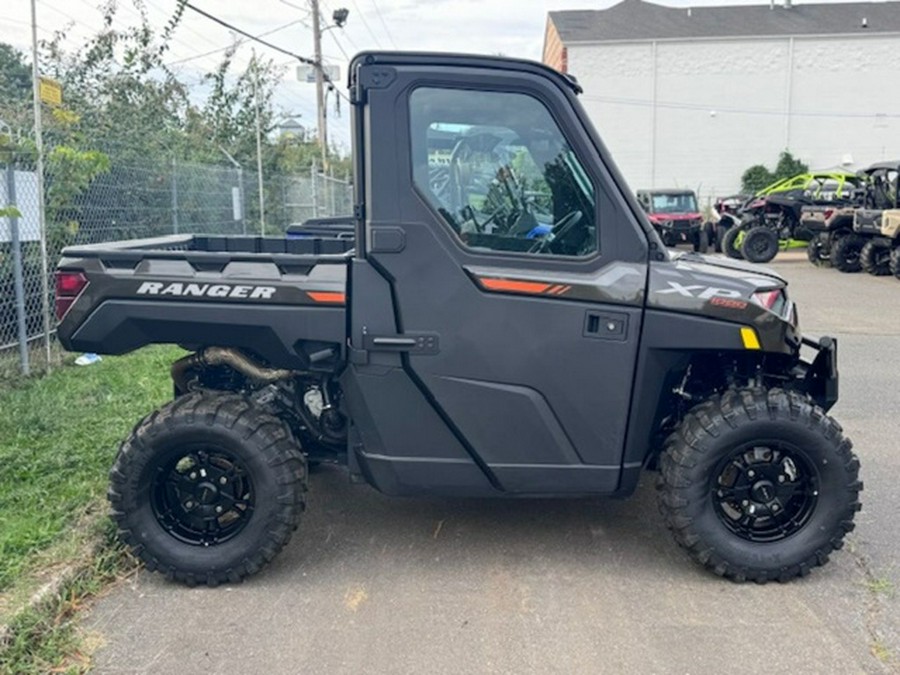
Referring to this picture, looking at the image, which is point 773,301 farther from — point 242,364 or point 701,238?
point 701,238

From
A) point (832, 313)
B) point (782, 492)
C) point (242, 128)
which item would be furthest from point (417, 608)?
point (242, 128)

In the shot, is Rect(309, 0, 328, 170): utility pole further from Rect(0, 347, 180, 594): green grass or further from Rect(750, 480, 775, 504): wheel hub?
Rect(750, 480, 775, 504): wheel hub

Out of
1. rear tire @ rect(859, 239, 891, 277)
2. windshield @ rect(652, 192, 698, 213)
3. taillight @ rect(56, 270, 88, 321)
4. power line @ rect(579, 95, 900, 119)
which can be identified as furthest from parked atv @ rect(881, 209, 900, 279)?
power line @ rect(579, 95, 900, 119)

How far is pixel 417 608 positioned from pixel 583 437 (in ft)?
3.32

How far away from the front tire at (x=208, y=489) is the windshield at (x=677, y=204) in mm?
25716

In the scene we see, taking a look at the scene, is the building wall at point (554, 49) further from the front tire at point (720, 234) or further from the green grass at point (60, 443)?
the green grass at point (60, 443)

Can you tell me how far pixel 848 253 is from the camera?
20859 mm

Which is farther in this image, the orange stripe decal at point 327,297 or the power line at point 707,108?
the power line at point 707,108

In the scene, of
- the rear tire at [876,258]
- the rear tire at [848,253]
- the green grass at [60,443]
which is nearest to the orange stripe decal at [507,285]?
the green grass at [60,443]

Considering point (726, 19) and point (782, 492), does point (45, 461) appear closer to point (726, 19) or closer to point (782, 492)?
point (782, 492)

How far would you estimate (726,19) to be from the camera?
44.5 metres

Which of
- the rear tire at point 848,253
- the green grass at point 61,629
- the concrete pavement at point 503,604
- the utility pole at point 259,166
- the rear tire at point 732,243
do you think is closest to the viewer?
the green grass at point 61,629

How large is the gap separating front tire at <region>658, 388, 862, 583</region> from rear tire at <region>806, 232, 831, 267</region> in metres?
19.1

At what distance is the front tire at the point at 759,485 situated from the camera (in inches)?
157
